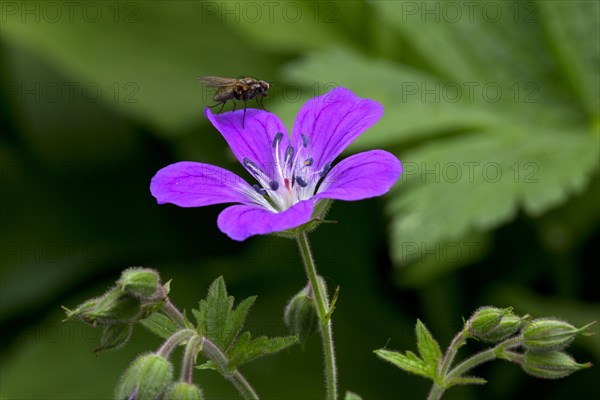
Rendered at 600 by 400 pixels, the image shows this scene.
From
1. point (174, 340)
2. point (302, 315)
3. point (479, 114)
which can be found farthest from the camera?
point (479, 114)

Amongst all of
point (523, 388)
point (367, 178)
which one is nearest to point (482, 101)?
point (523, 388)

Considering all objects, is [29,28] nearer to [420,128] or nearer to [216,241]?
[216,241]

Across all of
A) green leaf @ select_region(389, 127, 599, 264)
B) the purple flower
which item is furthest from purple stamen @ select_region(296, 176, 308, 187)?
green leaf @ select_region(389, 127, 599, 264)

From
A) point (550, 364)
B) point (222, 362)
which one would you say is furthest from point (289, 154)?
point (550, 364)

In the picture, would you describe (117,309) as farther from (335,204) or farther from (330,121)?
(335,204)

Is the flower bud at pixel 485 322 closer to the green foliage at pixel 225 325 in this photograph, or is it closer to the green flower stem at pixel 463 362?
the green flower stem at pixel 463 362

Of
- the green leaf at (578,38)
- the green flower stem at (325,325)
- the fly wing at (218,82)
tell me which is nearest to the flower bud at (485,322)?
the green flower stem at (325,325)

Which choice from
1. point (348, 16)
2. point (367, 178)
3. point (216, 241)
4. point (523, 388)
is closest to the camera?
point (367, 178)
